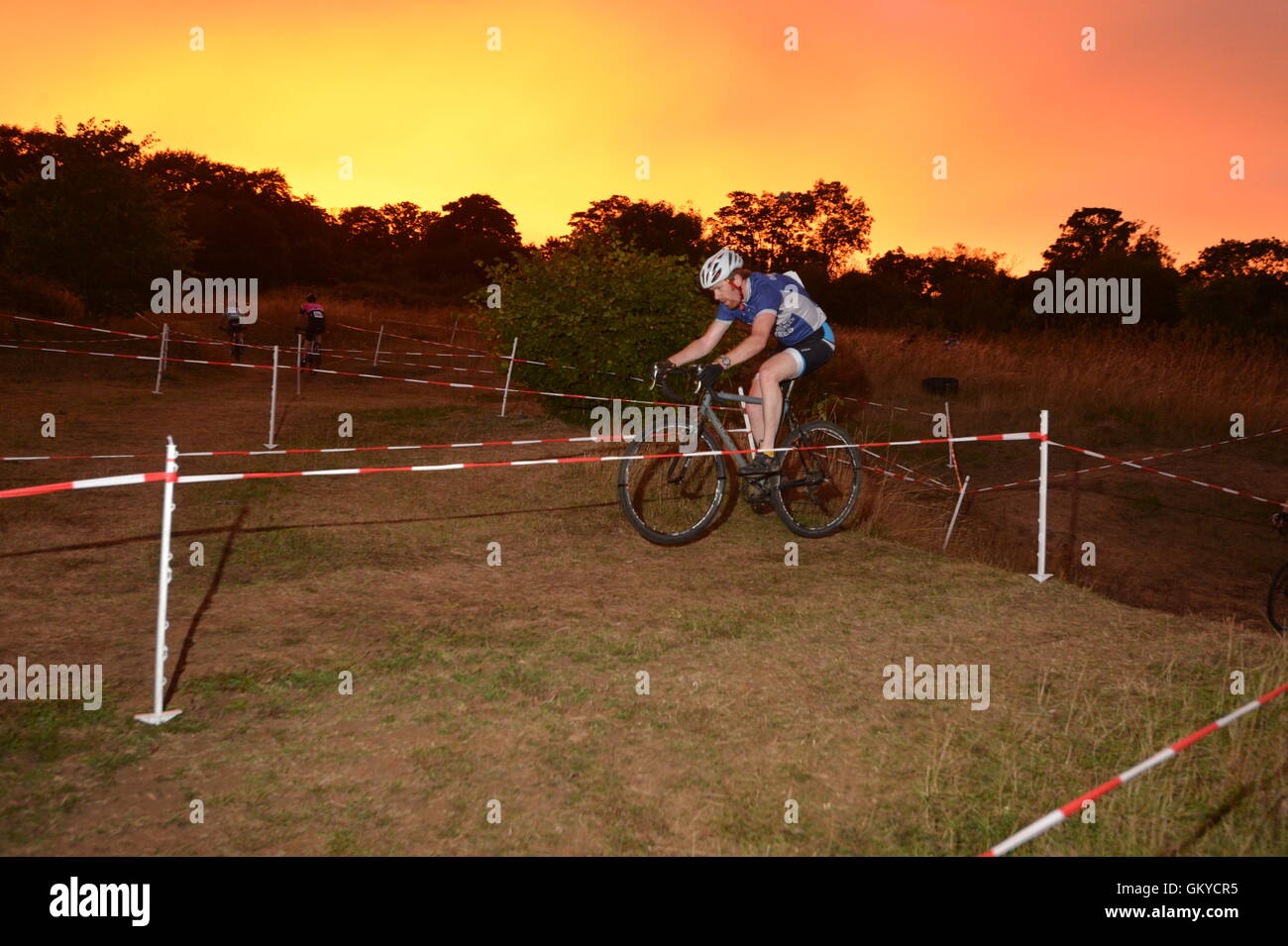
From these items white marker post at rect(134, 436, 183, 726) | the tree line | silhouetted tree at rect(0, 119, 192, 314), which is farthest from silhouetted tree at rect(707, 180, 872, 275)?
white marker post at rect(134, 436, 183, 726)

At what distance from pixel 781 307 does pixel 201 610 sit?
4.85 m

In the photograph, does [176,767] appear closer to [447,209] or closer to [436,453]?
[436,453]

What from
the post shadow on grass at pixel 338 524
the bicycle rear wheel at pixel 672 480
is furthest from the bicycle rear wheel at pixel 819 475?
the post shadow on grass at pixel 338 524

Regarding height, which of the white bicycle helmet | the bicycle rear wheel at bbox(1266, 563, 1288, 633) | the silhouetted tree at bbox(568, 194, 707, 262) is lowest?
the bicycle rear wheel at bbox(1266, 563, 1288, 633)

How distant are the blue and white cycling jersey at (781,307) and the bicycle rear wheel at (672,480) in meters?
1.03

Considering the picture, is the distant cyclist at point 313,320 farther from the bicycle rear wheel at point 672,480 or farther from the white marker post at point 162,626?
the white marker post at point 162,626

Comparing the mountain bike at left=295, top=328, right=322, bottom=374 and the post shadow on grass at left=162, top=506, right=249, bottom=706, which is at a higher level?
the mountain bike at left=295, top=328, right=322, bottom=374

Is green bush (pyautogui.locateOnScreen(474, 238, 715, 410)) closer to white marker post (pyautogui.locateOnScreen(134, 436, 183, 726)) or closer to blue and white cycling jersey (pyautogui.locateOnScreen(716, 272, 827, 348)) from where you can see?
blue and white cycling jersey (pyautogui.locateOnScreen(716, 272, 827, 348))

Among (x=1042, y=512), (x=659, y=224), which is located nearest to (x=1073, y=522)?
(x=1042, y=512)

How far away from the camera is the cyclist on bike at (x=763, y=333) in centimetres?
755

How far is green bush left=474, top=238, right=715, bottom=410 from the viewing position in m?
14.8

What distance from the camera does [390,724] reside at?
4879 millimetres

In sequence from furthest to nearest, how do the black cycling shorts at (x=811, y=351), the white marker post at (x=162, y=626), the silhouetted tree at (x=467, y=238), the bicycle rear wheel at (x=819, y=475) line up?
1. the silhouetted tree at (x=467, y=238)
2. the bicycle rear wheel at (x=819, y=475)
3. the black cycling shorts at (x=811, y=351)
4. the white marker post at (x=162, y=626)

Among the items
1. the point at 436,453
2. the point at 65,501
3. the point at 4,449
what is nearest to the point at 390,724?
the point at 65,501
